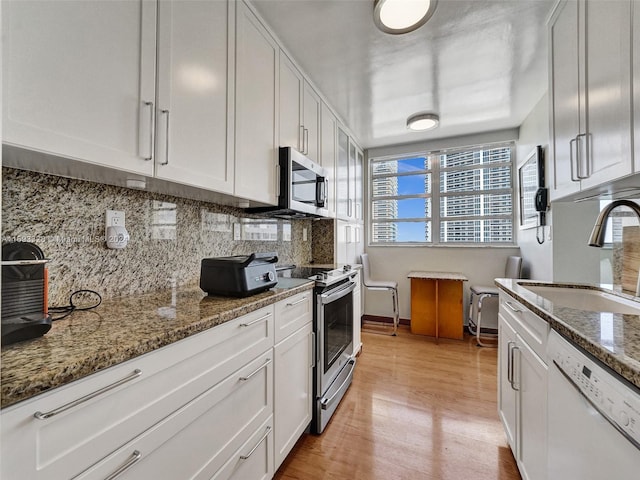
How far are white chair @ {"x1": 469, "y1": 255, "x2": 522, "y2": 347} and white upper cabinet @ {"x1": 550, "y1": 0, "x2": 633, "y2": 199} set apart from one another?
1748 millimetres

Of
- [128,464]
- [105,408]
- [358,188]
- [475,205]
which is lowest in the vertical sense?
[128,464]

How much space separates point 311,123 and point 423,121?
1316mm

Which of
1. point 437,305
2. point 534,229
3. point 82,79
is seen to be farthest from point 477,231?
point 82,79

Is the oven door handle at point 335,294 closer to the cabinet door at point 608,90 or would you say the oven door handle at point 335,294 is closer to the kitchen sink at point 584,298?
the kitchen sink at point 584,298

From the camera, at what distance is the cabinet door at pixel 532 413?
104 cm

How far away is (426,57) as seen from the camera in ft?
6.65

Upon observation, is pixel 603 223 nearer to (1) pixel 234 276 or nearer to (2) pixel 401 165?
(1) pixel 234 276

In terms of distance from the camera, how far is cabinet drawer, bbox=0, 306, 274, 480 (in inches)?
20.5

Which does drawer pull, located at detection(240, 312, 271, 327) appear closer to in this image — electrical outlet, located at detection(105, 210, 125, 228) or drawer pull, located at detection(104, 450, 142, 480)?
drawer pull, located at detection(104, 450, 142, 480)

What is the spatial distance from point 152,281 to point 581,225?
2.96 meters

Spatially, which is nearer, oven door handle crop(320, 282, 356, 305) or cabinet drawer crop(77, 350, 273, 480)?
cabinet drawer crop(77, 350, 273, 480)

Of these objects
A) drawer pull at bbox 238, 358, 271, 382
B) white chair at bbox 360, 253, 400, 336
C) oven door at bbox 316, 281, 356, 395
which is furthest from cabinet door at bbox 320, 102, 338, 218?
drawer pull at bbox 238, 358, 271, 382

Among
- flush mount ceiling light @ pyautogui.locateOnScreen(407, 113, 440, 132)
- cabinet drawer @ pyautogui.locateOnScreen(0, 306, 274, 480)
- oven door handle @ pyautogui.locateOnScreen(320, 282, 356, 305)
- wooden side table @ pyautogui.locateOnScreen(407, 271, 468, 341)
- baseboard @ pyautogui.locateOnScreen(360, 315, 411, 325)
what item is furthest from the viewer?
baseboard @ pyautogui.locateOnScreen(360, 315, 411, 325)

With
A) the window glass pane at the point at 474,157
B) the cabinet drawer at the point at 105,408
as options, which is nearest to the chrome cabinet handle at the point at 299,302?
the cabinet drawer at the point at 105,408
